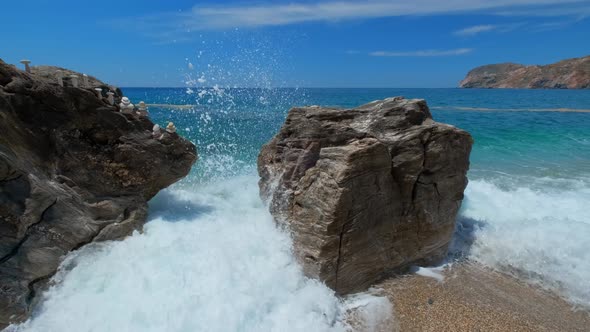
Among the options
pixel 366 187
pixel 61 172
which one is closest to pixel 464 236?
pixel 366 187

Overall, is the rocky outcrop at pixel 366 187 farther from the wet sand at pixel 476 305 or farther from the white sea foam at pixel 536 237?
the white sea foam at pixel 536 237

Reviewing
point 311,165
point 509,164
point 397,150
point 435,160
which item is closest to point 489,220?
point 435,160

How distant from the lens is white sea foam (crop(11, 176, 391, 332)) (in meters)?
5.83

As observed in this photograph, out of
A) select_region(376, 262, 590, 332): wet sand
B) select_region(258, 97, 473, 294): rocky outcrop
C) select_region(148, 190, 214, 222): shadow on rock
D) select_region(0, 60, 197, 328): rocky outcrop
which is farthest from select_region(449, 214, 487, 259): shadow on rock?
select_region(0, 60, 197, 328): rocky outcrop

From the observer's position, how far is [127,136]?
810 centimetres

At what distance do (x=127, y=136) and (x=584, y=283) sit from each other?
937 cm

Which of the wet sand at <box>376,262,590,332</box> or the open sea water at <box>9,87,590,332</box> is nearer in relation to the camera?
the open sea water at <box>9,87,590,332</box>

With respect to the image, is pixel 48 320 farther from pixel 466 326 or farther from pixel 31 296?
pixel 466 326

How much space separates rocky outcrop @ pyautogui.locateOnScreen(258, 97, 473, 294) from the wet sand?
655 millimetres

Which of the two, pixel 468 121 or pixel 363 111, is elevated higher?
pixel 363 111

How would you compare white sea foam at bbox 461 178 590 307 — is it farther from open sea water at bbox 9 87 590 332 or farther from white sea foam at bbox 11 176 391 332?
white sea foam at bbox 11 176 391 332

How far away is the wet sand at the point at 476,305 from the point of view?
6469mm

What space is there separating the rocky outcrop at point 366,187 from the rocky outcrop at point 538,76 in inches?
5418

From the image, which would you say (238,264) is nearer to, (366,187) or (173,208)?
(366,187)
